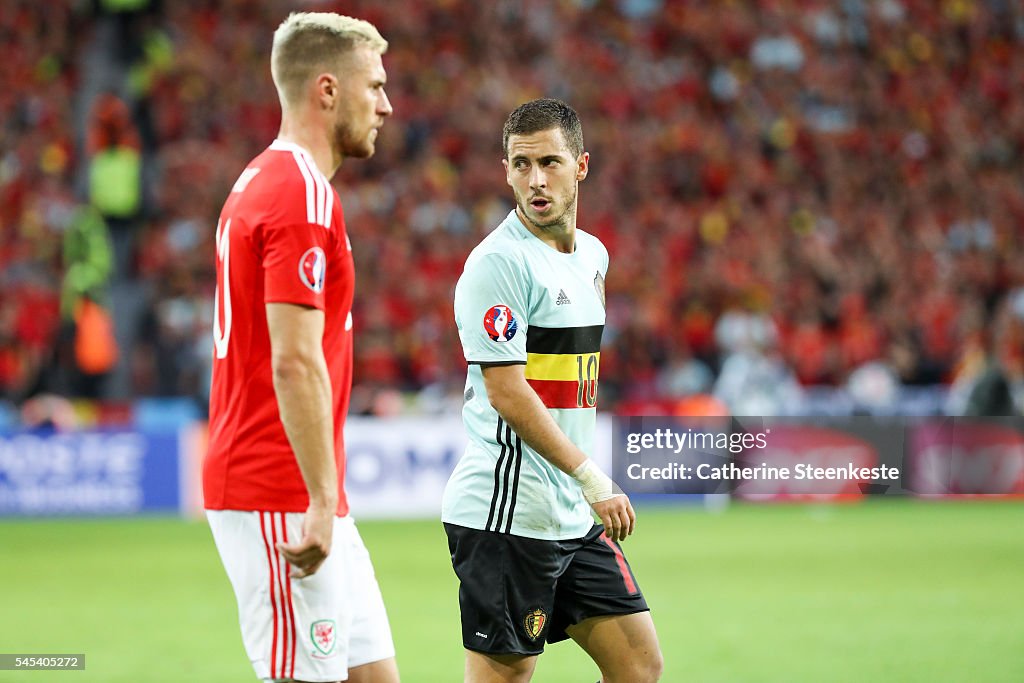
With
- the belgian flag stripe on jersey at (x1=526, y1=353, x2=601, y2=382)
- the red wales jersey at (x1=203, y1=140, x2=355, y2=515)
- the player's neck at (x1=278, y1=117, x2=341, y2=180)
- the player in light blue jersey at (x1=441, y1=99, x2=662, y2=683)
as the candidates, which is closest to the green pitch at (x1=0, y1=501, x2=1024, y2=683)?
the player in light blue jersey at (x1=441, y1=99, x2=662, y2=683)

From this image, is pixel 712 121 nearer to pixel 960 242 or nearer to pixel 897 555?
pixel 960 242

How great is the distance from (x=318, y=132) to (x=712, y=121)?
19.3m

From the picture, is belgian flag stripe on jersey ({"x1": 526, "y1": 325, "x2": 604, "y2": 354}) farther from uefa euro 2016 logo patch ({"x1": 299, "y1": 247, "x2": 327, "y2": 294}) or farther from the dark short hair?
uefa euro 2016 logo patch ({"x1": 299, "y1": 247, "x2": 327, "y2": 294})

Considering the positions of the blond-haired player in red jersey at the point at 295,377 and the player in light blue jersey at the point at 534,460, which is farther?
the player in light blue jersey at the point at 534,460

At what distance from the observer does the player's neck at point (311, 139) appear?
11.8ft

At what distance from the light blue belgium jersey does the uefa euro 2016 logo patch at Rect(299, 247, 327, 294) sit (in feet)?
3.16

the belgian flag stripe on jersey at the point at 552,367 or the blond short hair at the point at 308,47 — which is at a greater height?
the blond short hair at the point at 308,47

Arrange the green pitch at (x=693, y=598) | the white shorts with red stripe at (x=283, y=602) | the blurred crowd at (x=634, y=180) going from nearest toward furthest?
1. the white shorts with red stripe at (x=283, y=602)
2. the green pitch at (x=693, y=598)
3. the blurred crowd at (x=634, y=180)

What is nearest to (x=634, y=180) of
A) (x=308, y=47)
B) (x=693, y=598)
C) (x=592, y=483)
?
(x=693, y=598)

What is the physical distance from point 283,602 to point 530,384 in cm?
126

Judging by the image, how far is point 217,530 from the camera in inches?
140

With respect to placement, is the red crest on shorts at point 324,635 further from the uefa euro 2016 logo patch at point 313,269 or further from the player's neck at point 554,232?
the player's neck at point 554,232

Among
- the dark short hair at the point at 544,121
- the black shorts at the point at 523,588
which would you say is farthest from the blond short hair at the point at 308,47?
the black shorts at the point at 523,588

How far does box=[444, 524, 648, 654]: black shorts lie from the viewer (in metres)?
4.36
